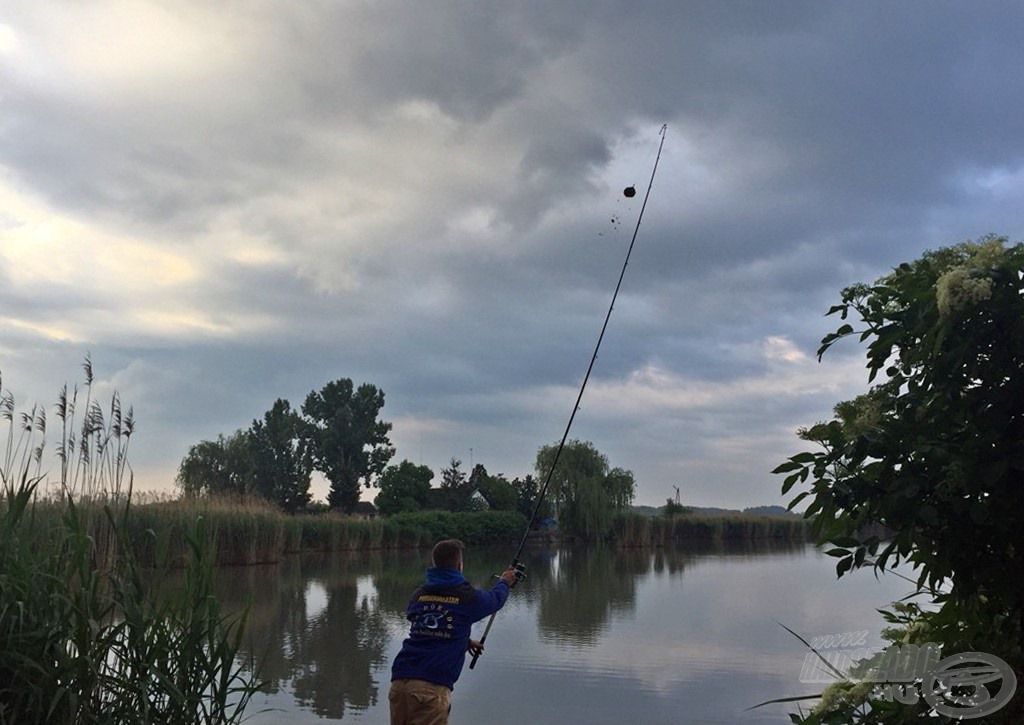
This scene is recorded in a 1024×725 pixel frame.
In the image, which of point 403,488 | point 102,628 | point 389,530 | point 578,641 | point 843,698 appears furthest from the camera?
point 403,488

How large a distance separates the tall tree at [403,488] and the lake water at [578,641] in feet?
87.0

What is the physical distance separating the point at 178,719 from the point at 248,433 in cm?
5440

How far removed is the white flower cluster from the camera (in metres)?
2.23

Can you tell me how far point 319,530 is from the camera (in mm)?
27484

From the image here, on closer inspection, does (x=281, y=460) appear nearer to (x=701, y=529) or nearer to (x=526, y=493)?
(x=526, y=493)

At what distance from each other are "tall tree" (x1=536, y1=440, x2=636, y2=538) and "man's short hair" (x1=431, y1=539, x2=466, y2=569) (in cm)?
3169

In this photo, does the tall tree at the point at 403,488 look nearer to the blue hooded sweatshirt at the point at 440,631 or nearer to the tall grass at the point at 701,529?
the tall grass at the point at 701,529

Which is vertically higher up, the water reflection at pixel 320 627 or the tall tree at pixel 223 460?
the tall tree at pixel 223 460

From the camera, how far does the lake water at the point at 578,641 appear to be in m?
7.60

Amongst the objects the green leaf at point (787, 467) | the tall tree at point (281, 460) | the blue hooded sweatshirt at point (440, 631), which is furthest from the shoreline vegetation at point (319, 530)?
the tall tree at point (281, 460)

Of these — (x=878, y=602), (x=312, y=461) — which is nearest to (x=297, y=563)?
(x=878, y=602)

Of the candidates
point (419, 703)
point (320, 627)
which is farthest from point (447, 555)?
point (320, 627)

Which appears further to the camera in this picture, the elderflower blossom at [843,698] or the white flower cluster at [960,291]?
the elderflower blossom at [843,698]

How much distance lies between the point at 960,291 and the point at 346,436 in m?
52.4
